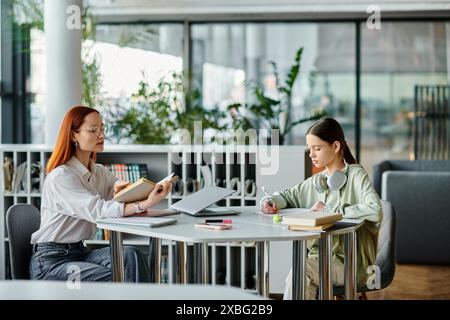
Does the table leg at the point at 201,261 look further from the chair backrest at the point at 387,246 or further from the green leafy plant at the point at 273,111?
the green leafy plant at the point at 273,111

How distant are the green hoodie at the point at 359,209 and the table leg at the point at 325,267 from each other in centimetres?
24

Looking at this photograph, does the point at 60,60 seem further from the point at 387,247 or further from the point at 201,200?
the point at 387,247

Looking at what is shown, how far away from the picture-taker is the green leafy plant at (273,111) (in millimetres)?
8578

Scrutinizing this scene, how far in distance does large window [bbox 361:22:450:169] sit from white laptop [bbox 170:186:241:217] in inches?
246

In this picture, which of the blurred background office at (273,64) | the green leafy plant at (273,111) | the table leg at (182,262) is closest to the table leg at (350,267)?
the table leg at (182,262)

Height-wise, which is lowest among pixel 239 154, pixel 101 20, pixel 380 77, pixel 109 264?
pixel 109 264

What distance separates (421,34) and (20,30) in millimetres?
4709

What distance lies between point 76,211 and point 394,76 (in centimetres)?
704

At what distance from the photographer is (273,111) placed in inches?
348

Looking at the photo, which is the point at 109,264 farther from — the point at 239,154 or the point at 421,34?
the point at 421,34

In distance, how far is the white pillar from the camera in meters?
5.98

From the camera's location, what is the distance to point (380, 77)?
9.98 metres

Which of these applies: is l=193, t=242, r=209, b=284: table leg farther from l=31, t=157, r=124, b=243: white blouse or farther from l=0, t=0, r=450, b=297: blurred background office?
l=0, t=0, r=450, b=297: blurred background office
